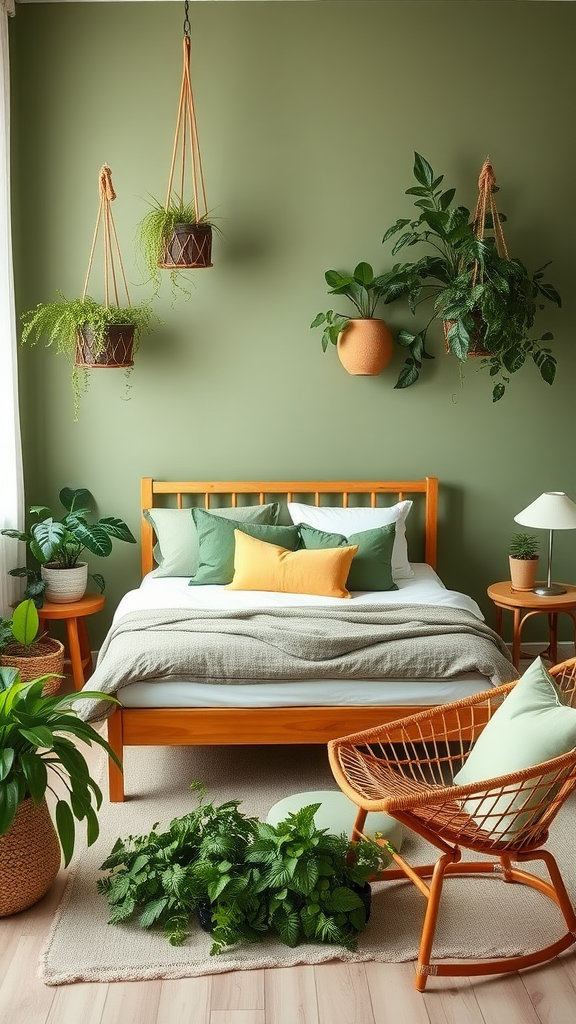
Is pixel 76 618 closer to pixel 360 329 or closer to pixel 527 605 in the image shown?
pixel 360 329

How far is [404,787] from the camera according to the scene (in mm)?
2875

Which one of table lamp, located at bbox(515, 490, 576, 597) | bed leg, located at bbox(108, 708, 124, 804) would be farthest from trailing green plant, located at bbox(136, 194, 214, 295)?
bed leg, located at bbox(108, 708, 124, 804)

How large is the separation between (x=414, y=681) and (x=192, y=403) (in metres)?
1.95

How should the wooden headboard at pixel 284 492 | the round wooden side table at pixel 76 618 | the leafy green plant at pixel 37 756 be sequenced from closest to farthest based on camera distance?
the leafy green plant at pixel 37 756
the round wooden side table at pixel 76 618
the wooden headboard at pixel 284 492

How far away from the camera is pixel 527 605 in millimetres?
4520

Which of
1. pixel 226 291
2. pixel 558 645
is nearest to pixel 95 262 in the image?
pixel 226 291

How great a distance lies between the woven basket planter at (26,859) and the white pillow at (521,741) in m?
1.20

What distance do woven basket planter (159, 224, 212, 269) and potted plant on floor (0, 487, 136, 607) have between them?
1.21 metres

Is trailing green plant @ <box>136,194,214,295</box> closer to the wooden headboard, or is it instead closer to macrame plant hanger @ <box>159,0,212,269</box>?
macrame plant hanger @ <box>159,0,212,269</box>

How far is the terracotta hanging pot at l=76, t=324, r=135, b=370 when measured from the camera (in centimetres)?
448

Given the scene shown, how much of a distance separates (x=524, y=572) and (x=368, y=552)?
77 centimetres

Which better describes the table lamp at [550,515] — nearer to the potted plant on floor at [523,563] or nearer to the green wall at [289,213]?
the potted plant on floor at [523,563]

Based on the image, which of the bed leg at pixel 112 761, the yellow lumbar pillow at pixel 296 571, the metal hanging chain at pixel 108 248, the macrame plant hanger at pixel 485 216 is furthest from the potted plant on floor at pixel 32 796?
the macrame plant hanger at pixel 485 216

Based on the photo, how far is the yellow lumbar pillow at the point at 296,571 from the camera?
427 cm
